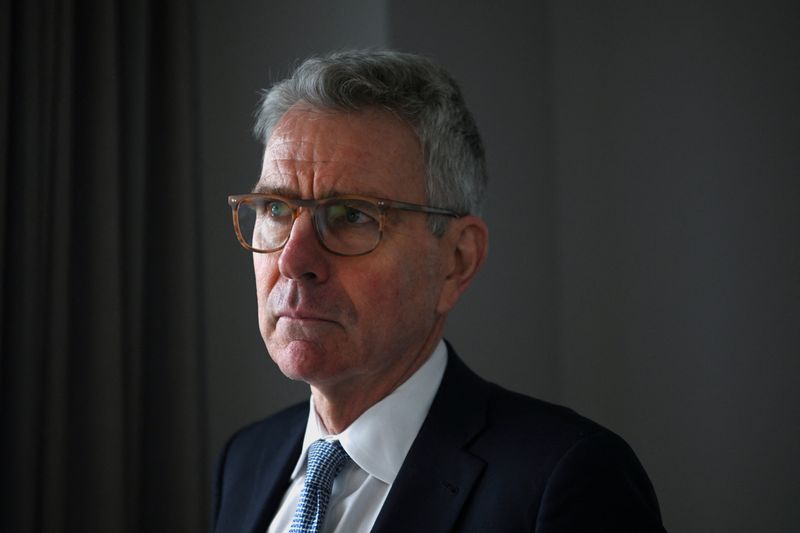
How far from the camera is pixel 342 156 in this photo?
1.26 meters

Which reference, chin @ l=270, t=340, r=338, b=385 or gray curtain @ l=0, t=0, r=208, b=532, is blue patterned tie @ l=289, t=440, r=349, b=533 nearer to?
chin @ l=270, t=340, r=338, b=385

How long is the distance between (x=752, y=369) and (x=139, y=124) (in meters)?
1.74

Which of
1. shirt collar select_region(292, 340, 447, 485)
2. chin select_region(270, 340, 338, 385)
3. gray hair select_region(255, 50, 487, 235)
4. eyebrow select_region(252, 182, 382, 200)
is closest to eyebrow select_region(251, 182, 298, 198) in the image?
eyebrow select_region(252, 182, 382, 200)

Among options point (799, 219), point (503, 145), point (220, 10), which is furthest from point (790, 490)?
point (220, 10)

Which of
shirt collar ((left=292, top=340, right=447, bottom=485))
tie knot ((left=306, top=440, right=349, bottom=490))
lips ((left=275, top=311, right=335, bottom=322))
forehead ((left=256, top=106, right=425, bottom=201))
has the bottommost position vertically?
tie knot ((left=306, top=440, right=349, bottom=490))

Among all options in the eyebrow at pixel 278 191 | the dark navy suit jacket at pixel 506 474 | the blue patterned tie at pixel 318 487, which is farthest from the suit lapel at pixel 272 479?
the eyebrow at pixel 278 191

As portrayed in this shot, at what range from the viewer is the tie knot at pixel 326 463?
4.18 ft

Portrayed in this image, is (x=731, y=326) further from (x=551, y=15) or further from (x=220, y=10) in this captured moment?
(x=220, y=10)

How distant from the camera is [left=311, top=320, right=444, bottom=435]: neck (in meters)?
1.32

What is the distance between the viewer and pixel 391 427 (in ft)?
4.22

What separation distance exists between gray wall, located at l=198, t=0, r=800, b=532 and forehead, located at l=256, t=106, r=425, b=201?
860 millimetres

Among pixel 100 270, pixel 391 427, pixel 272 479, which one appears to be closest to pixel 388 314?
pixel 391 427

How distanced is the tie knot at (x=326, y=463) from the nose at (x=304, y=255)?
0.98 ft

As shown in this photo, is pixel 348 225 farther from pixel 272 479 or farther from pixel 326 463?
pixel 272 479
